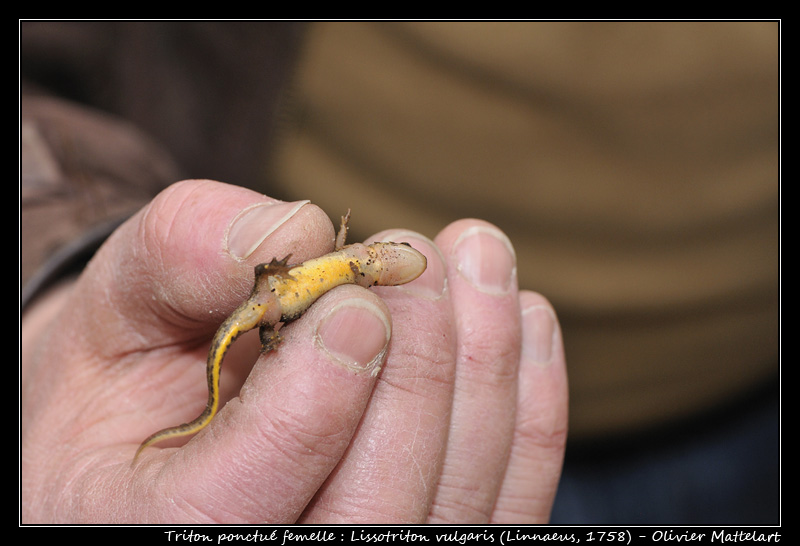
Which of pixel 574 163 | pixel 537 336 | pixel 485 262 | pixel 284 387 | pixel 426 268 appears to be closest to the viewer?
pixel 284 387

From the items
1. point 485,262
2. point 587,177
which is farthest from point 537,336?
point 587,177

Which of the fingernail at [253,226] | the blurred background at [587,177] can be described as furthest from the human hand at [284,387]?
the blurred background at [587,177]

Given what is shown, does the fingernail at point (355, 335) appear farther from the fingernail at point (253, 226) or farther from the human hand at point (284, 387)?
the fingernail at point (253, 226)

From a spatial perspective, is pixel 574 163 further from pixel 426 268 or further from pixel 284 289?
pixel 284 289

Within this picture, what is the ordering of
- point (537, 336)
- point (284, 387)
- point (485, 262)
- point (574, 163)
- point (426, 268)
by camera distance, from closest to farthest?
1. point (284, 387)
2. point (426, 268)
3. point (485, 262)
4. point (537, 336)
5. point (574, 163)

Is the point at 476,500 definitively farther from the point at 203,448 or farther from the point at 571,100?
the point at 571,100

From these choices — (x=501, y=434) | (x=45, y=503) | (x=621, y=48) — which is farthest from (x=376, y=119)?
(x=45, y=503)

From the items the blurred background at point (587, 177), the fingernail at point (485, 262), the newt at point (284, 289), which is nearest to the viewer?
the newt at point (284, 289)
